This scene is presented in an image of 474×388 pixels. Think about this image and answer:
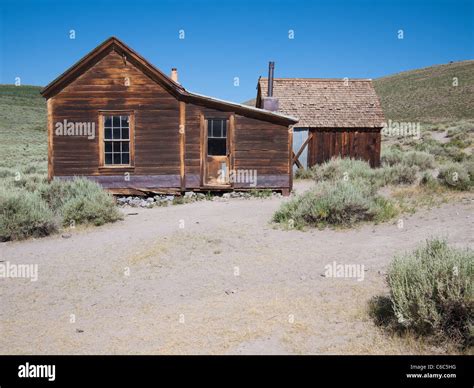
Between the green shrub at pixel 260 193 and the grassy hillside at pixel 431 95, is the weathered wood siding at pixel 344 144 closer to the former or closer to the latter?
the green shrub at pixel 260 193

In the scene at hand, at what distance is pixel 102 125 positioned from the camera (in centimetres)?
1377

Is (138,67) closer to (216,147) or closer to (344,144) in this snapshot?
(216,147)

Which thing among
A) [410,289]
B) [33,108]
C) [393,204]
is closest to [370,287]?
[410,289]

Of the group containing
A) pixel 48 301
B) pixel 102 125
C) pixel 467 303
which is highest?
pixel 102 125

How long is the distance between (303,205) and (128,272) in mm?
4053

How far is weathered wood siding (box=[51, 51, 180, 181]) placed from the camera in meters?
13.6

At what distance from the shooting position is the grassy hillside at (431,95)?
52.8 metres

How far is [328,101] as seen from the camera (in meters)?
21.1

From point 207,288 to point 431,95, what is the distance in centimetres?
6318

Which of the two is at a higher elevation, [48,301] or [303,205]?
[303,205]

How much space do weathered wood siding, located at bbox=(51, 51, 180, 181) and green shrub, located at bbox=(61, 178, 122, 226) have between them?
2922 millimetres

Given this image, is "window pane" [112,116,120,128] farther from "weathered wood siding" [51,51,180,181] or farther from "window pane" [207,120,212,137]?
"window pane" [207,120,212,137]

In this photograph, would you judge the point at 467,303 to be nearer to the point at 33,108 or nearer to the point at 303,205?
the point at 303,205

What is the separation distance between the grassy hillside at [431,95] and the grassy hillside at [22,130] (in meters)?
38.4
